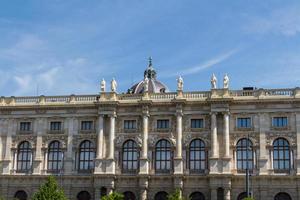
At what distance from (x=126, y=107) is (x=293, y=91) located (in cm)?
2032

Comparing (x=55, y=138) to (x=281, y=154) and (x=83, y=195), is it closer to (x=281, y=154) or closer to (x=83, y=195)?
(x=83, y=195)

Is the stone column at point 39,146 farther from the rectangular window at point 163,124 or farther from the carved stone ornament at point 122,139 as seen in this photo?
the rectangular window at point 163,124

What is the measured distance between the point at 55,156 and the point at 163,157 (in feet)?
44.9

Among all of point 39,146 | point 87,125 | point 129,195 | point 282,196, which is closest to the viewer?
point 282,196

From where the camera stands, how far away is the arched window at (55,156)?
236 feet

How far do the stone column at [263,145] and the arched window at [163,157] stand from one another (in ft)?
35.1

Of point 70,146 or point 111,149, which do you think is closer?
point 111,149

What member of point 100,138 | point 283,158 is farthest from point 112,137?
point 283,158

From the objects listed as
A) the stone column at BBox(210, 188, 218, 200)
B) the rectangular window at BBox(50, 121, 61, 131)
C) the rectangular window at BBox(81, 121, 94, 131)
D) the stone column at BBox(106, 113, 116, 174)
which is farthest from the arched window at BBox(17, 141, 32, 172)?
the stone column at BBox(210, 188, 218, 200)

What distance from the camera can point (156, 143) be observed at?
230 ft

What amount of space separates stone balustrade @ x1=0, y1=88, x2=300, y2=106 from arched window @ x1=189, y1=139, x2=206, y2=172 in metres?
5.56

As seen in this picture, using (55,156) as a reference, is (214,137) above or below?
above

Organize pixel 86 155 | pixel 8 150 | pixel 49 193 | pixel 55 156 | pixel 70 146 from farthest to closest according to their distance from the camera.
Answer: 1. pixel 8 150
2. pixel 55 156
3. pixel 70 146
4. pixel 86 155
5. pixel 49 193

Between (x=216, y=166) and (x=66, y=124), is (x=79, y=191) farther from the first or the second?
(x=216, y=166)
